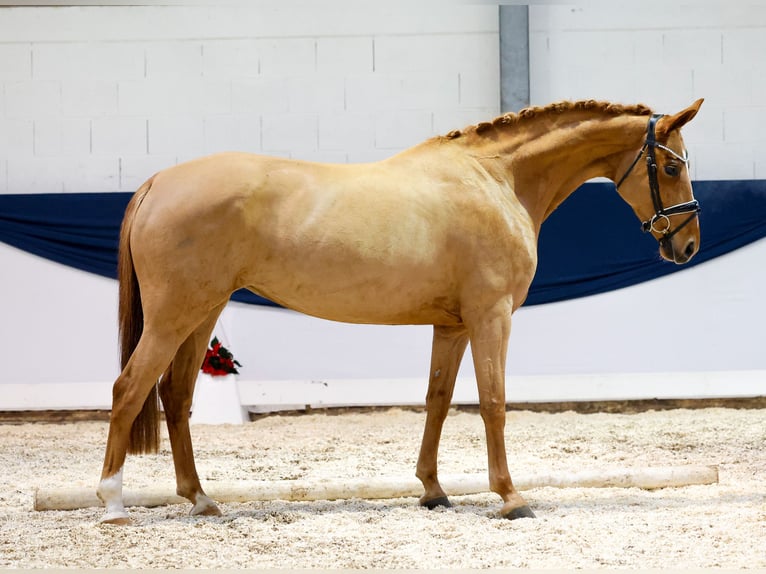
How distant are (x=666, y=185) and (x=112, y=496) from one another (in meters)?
2.72

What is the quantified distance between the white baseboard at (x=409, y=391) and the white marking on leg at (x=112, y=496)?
13.6 ft

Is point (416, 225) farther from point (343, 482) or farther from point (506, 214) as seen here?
point (343, 482)

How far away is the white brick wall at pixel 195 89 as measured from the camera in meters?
8.12

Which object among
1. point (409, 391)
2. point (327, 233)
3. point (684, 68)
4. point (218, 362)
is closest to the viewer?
point (327, 233)

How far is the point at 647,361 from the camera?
25.4ft

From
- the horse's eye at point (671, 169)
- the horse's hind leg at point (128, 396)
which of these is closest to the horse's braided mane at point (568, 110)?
the horse's eye at point (671, 169)

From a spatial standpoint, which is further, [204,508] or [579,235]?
[579,235]

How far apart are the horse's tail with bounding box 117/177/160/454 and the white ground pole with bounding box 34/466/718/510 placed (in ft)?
1.17

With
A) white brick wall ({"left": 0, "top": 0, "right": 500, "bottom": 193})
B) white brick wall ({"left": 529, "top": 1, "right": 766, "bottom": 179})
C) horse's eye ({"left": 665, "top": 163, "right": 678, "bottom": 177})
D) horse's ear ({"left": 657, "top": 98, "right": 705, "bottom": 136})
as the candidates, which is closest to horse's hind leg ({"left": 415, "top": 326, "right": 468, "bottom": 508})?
horse's eye ({"left": 665, "top": 163, "right": 678, "bottom": 177})

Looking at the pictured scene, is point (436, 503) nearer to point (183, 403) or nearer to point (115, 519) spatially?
point (183, 403)

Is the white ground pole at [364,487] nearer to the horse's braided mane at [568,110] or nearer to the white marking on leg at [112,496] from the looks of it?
the white marking on leg at [112,496]

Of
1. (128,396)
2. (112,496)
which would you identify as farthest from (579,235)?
(112,496)

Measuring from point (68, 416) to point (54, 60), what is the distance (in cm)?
329

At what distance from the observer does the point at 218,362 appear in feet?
24.3
